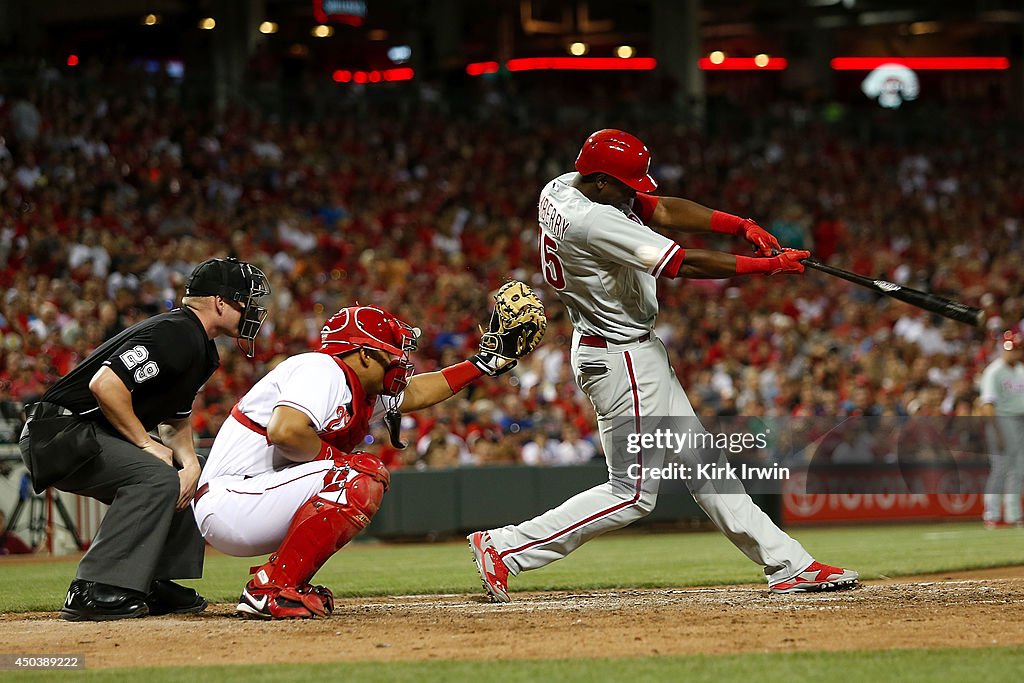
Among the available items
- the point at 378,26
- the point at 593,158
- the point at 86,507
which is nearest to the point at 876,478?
the point at 86,507

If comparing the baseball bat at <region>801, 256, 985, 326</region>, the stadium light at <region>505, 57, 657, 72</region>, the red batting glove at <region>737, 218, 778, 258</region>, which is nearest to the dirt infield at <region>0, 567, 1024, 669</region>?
the baseball bat at <region>801, 256, 985, 326</region>

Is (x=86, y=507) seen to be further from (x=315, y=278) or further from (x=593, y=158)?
(x=593, y=158)

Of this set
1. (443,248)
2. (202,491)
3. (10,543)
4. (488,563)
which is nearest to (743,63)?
(443,248)

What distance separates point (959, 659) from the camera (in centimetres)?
402

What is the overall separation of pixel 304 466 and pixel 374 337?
0.61 meters

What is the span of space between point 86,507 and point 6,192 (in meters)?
4.74

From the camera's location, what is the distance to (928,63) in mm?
36000

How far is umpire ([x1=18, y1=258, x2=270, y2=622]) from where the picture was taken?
16.9 feet

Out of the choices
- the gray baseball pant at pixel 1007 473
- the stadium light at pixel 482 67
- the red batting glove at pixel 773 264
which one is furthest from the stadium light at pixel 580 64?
the red batting glove at pixel 773 264

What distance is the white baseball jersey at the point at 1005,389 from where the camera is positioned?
12.3m

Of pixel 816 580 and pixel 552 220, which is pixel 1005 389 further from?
pixel 552 220

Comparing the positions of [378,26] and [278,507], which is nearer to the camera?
[278,507]

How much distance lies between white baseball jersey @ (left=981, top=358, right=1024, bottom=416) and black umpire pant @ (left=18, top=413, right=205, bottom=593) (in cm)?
935

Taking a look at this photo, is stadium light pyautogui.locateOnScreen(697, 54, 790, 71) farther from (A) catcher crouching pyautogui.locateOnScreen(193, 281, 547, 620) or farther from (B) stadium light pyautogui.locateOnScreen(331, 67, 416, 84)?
(A) catcher crouching pyautogui.locateOnScreen(193, 281, 547, 620)
